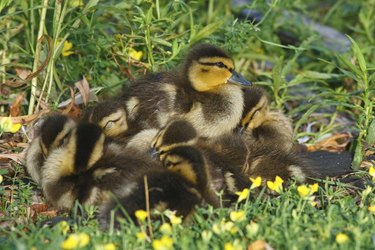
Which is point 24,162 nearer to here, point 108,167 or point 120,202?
point 108,167

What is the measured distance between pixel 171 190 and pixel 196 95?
1.20 metres

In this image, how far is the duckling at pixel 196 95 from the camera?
4.83 metres

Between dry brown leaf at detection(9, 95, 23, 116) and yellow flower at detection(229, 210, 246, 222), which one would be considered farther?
dry brown leaf at detection(9, 95, 23, 116)

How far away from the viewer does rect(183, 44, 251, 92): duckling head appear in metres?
4.95

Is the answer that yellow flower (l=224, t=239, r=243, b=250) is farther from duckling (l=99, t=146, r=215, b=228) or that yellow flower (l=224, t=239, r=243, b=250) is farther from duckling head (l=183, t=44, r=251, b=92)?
duckling head (l=183, t=44, r=251, b=92)

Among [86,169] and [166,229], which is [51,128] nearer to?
[86,169]

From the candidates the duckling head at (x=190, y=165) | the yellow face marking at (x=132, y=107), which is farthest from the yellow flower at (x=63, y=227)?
the yellow face marking at (x=132, y=107)

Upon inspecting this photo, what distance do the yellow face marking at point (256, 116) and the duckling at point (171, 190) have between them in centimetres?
103

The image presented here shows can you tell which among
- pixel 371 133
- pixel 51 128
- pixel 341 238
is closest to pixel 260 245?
pixel 341 238

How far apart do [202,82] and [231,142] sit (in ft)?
1.55

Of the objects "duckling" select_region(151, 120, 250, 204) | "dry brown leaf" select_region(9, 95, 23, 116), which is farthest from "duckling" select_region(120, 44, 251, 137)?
"dry brown leaf" select_region(9, 95, 23, 116)

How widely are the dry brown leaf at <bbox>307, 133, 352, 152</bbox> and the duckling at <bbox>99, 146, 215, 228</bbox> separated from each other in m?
1.80

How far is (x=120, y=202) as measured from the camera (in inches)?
151

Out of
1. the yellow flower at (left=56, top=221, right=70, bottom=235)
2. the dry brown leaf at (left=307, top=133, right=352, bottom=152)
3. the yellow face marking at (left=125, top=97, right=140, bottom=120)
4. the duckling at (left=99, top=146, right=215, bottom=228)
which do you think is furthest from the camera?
the dry brown leaf at (left=307, top=133, right=352, bottom=152)
